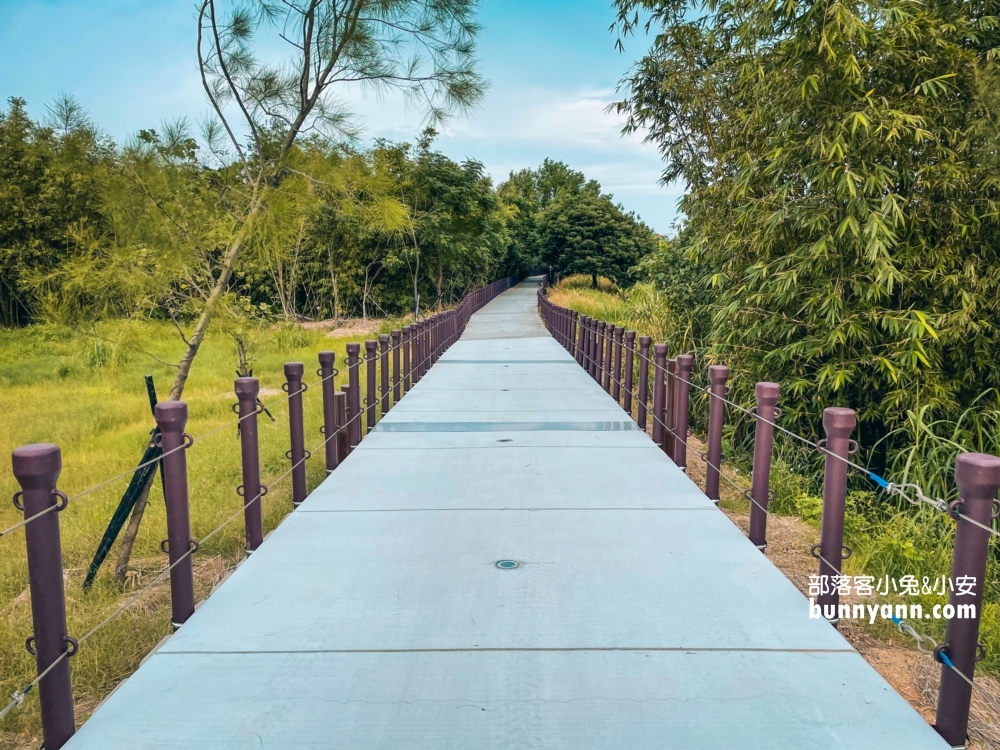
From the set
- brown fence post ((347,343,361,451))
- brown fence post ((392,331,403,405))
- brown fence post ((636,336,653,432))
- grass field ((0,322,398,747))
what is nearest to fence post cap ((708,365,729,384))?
brown fence post ((636,336,653,432))

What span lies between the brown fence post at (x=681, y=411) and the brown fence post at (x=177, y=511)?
363 cm

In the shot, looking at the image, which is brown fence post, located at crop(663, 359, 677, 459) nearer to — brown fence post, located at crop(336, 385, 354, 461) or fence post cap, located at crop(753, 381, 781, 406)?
fence post cap, located at crop(753, 381, 781, 406)

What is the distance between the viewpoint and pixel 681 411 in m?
5.66

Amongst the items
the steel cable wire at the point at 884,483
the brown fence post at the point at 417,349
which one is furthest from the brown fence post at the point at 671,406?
the brown fence post at the point at 417,349

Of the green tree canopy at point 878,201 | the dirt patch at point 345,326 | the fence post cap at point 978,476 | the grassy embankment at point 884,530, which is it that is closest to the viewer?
the fence post cap at point 978,476

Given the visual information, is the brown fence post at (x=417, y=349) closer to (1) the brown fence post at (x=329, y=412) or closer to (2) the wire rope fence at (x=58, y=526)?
(1) the brown fence post at (x=329, y=412)

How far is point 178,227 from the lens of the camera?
588cm

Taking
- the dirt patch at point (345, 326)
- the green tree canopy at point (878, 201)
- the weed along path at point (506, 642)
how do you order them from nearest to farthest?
the weed along path at point (506, 642) < the green tree canopy at point (878, 201) < the dirt patch at point (345, 326)

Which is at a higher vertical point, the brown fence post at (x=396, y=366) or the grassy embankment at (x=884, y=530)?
the brown fence post at (x=396, y=366)

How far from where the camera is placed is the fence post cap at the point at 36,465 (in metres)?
2.24

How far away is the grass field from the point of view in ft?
11.3

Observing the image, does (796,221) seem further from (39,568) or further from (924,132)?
(39,568)

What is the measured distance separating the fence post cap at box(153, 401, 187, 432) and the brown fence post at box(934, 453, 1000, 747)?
2.81 metres

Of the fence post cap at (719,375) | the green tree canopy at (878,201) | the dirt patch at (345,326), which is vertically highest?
the green tree canopy at (878,201)
